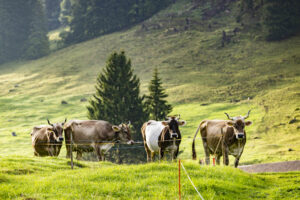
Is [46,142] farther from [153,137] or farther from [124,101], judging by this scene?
[124,101]

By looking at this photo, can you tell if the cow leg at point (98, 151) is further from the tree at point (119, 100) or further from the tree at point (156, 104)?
the tree at point (156, 104)

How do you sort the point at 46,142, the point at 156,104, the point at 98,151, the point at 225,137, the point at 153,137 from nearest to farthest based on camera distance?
the point at 225,137, the point at 153,137, the point at 46,142, the point at 98,151, the point at 156,104

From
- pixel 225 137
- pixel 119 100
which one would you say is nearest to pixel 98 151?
pixel 225 137

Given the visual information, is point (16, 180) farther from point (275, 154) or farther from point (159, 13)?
point (159, 13)

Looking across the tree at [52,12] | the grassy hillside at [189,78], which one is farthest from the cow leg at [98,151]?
the tree at [52,12]

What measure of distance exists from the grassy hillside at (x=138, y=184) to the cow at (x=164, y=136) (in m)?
3.25

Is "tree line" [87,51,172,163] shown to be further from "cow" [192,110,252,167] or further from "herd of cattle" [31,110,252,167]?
"cow" [192,110,252,167]

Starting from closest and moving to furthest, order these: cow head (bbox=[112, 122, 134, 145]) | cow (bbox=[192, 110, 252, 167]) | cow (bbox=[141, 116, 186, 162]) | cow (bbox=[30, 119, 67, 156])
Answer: cow (bbox=[141, 116, 186, 162]) → cow (bbox=[192, 110, 252, 167]) → cow (bbox=[30, 119, 67, 156]) → cow head (bbox=[112, 122, 134, 145])

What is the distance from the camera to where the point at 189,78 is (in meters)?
89.5

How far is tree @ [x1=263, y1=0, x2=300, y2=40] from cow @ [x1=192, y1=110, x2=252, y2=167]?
87.3 metres

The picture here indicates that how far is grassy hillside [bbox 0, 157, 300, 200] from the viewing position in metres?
11.8

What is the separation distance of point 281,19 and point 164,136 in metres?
93.5

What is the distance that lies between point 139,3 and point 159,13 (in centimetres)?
801

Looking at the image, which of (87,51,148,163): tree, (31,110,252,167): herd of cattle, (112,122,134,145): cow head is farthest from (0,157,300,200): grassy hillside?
(87,51,148,163): tree
